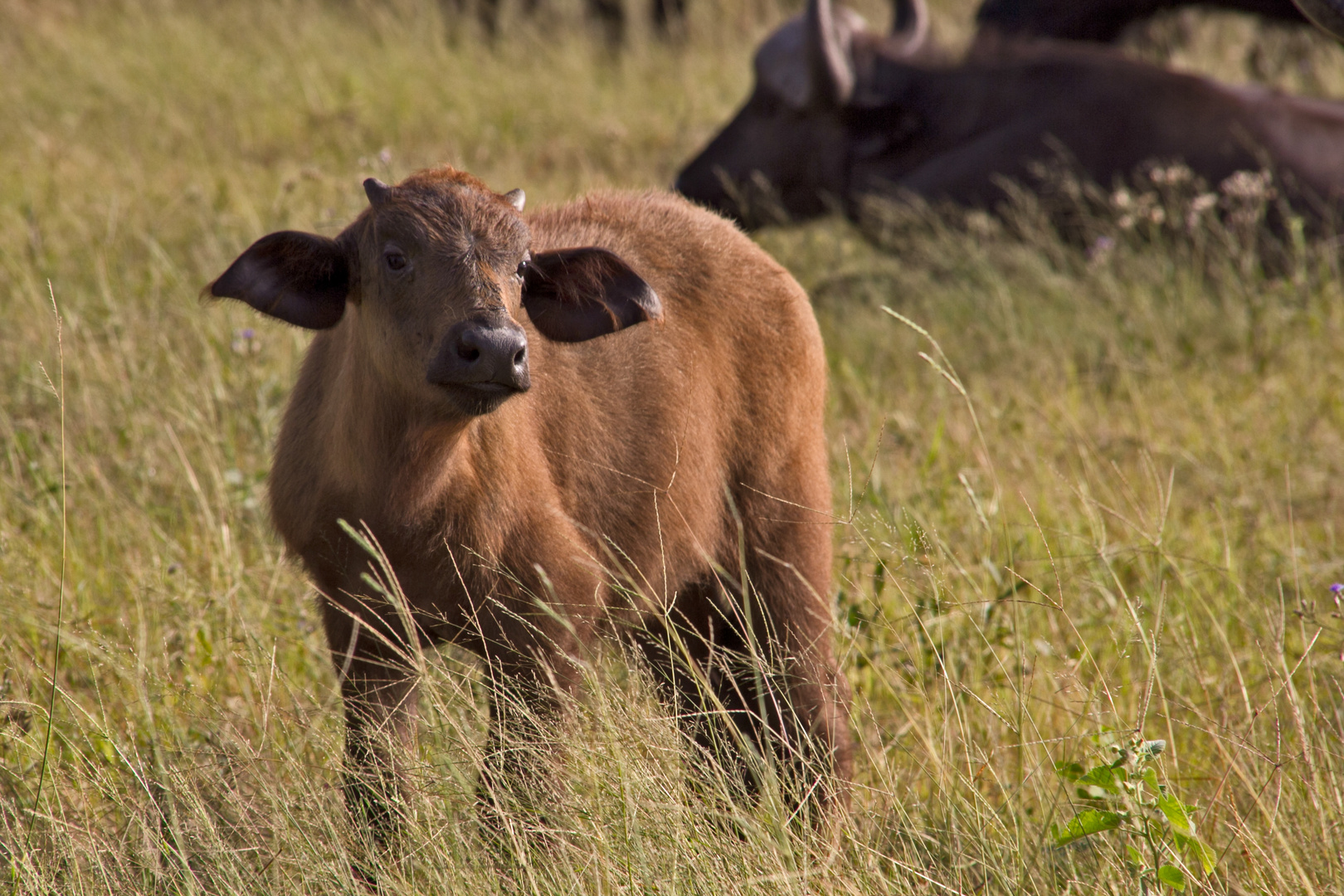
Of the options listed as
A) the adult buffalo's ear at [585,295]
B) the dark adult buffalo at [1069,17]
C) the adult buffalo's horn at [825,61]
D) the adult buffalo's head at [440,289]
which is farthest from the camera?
the dark adult buffalo at [1069,17]

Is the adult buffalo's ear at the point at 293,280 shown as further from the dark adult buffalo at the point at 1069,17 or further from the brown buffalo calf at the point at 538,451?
the dark adult buffalo at the point at 1069,17

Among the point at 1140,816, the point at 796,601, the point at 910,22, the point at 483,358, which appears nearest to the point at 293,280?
the point at 483,358

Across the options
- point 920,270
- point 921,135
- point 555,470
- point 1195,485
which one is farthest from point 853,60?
point 555,470

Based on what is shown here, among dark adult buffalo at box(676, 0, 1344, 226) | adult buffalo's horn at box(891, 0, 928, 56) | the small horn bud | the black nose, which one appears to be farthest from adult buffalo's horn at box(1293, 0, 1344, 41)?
adult buffalo's horn at box(891, 0, 928, 56)

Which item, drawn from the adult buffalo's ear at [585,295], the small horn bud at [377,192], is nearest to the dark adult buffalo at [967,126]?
the adult buffalo's ear at [585,295]

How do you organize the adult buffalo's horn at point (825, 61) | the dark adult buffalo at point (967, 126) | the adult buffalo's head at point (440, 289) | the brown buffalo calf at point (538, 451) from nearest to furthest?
the adult buffalo's head at point (440, 289)
the brown buffalo calf at point (538, 451)
the dark adult buffalo at point (967, 126)
the adult buffalo's horn at point (825, 61)

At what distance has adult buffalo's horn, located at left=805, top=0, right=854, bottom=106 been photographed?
7715mm

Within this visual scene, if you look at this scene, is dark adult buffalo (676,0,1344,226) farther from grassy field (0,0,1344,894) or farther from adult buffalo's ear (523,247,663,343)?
adult buffalo's ear (523,247,663,343)

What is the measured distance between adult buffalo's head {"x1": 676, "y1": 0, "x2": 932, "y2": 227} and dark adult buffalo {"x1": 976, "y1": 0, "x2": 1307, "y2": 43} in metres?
1.78

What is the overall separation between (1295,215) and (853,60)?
Answer: 2823mm

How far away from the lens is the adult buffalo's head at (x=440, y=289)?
8.86 feet

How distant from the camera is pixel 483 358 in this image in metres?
2.64

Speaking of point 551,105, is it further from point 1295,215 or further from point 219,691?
point 219,691

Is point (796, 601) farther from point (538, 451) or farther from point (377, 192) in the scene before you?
point (377, 192)
